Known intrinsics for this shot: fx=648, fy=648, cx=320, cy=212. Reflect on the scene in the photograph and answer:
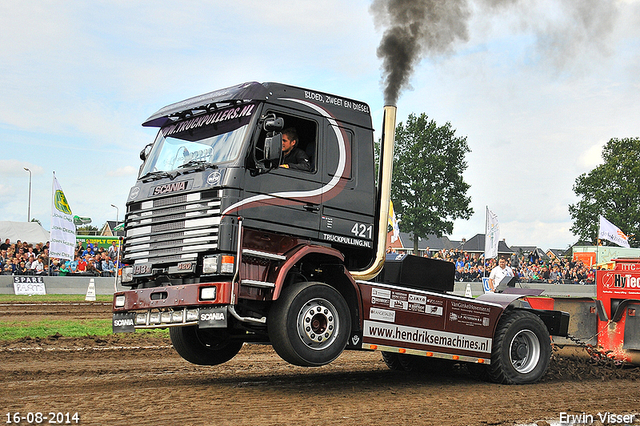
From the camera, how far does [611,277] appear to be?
10.9 metres

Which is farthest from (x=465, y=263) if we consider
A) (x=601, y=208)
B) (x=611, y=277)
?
(x=601, y=208)

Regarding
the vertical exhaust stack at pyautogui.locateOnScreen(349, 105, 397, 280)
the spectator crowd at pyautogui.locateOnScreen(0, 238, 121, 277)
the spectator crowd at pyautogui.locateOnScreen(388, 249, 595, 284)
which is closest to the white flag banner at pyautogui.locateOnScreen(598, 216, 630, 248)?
the spectator crowd at pyautogui.locateOnScreen(388, 249, 595, 284)

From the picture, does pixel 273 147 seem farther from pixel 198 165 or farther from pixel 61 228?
pixel 61 228

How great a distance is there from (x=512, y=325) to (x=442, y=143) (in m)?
63.5

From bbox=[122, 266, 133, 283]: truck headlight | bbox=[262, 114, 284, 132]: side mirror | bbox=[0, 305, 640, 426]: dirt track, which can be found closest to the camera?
bbox=[0, 305, 640, 426]: dirt track

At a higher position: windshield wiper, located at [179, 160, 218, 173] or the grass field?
windshield wiper, located at [179, 160, 218, 173]

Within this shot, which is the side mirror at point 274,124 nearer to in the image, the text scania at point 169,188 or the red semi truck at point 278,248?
the red semi truck at point 278,248

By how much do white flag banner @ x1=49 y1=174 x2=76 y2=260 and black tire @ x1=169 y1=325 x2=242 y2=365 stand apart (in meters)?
16.6

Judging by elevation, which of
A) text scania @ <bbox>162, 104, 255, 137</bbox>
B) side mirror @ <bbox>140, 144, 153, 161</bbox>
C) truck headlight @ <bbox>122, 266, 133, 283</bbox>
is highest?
text scania @ <bbox>162, 104, 255, 137</bbox>

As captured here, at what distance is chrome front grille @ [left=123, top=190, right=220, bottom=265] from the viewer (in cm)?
685

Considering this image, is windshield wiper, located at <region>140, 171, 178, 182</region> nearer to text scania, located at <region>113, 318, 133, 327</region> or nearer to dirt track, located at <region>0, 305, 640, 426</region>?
text scania, located at <region>113, 318, 133, 327</region>

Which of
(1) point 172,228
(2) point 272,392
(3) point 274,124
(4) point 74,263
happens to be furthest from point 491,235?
(1) point 172,228

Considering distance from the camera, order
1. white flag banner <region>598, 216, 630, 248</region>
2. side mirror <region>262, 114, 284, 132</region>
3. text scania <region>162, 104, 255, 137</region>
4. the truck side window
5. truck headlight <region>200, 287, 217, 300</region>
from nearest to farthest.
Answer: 1. truck headlight <region>200, 287, 217, 300</region>
2. side mirror <region>262, 114, 284, 132</region>
3. text scania <region>162, 104, 255, 137</region>
4. the truck side window
5. white flag banner <region>598, 216, 630, 248</region>

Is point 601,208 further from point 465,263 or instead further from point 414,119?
point 465,263
